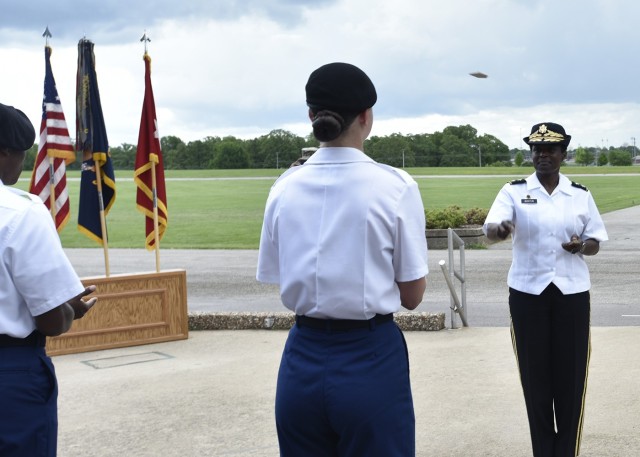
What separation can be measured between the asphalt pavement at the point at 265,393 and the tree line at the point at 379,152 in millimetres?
62855

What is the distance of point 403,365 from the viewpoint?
3.12 meters

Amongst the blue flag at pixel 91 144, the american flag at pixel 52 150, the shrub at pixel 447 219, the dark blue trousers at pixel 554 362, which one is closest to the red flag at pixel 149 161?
the blue flag at pixel 91 144

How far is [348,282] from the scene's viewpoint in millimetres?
3055

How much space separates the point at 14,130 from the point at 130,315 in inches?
259

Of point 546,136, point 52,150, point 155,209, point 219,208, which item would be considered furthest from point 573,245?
point 219,208

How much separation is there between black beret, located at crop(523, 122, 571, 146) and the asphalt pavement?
1858 mm

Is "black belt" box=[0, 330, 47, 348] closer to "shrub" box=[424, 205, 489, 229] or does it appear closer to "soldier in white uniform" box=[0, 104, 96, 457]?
"soldier in white uniform" box=[0, 104, 96, 457]

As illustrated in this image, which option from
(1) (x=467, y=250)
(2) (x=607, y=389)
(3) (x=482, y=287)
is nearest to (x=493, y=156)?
(1) (x=467, y=250)

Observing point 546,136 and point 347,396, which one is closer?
point 347,396

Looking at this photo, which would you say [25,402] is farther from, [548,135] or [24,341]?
[548,135]

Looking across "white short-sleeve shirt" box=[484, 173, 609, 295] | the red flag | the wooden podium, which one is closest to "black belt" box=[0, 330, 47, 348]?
"white short-sleeve shirt" box=[484, 173, 609, 295]

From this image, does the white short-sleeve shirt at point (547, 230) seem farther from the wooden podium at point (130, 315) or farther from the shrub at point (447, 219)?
the shrub at point (447, 219)

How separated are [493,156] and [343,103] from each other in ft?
287

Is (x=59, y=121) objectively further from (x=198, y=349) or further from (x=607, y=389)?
(x=607, y=389)
